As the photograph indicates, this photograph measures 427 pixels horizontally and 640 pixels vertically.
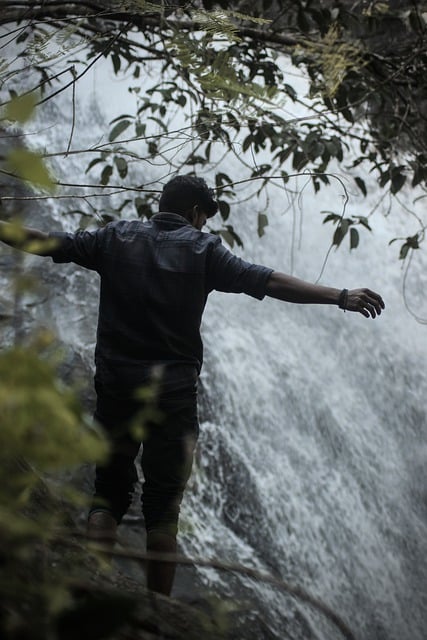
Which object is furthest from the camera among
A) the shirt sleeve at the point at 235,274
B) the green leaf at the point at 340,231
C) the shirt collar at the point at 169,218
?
the green leaf at the point at 340,231

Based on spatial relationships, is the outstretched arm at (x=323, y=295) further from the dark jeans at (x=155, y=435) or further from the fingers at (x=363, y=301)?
the dark jeans at (x=155, y=435)

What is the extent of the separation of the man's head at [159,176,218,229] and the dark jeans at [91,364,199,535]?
0.62 metres

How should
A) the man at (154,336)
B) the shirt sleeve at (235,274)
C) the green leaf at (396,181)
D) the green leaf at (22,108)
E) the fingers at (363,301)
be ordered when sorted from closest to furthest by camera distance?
the green leaf at (22,108), the fingers at (363,301), the shirt sleeve at (235,274), the man at (154,336), the green leaf at (396,181)

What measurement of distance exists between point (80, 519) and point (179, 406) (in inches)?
84.0

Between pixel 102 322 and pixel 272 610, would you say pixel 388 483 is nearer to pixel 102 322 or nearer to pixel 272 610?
pixel 272 610

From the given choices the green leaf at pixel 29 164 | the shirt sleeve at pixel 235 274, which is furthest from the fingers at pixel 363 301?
the green leaf at pixel 29 164

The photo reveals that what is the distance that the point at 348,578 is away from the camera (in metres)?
Result: 6.04

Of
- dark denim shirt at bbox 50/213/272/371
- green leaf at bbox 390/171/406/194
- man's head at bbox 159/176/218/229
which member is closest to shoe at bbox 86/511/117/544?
dark denim shirt at bbox 50/213/272/371

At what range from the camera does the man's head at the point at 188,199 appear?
326 cm

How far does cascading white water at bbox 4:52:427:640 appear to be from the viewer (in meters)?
5.88

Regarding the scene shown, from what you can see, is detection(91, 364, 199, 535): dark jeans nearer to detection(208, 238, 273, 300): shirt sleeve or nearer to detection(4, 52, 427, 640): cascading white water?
detection(208, 238, 273, 300): shirt sleeve

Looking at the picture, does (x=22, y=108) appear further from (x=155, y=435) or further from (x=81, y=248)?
(x=155, y=435)

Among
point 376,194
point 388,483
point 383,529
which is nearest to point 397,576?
point 383,529

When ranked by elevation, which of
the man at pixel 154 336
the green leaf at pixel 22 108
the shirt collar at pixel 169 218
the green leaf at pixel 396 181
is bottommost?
the green leaf at pixel 22 108
